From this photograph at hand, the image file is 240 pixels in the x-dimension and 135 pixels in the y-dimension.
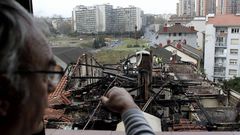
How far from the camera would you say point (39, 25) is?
18.2 inches

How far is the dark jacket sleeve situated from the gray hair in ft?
0.82

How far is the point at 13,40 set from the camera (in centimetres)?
39

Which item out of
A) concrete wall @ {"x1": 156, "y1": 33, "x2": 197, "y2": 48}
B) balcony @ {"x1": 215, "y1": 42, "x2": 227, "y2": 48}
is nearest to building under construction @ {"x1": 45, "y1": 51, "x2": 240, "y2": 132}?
balcony @ {"x1": 215, "y1": 42, "x2": 227, "y2": 48}

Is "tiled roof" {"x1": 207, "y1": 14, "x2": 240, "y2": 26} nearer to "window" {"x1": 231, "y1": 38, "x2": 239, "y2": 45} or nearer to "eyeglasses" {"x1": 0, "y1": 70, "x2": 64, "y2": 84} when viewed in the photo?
"window" {"x1": 231, "y1": 38, "x2": 239, "y2": 45}

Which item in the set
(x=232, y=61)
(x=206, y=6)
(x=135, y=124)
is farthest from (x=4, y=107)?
(x=206, y=6)

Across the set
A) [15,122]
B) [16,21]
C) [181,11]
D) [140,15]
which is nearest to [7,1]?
[16,21]

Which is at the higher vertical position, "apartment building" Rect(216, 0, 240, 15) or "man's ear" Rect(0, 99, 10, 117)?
"apartment building" Rect(216, 0, 240, 15)

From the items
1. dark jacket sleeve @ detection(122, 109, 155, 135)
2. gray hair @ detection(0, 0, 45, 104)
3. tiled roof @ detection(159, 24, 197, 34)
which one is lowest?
dark jacket sleeve @ detection(122, 109, 155, 135)

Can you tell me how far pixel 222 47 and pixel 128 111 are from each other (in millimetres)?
18047

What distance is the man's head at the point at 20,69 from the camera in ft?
1.28

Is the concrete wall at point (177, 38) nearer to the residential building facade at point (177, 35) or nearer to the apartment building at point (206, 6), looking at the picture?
the residential building facade at point (177, 35)

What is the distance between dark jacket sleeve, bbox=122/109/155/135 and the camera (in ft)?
2.00

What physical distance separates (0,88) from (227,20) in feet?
57.8

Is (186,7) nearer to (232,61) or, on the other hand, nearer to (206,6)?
(206,6)
